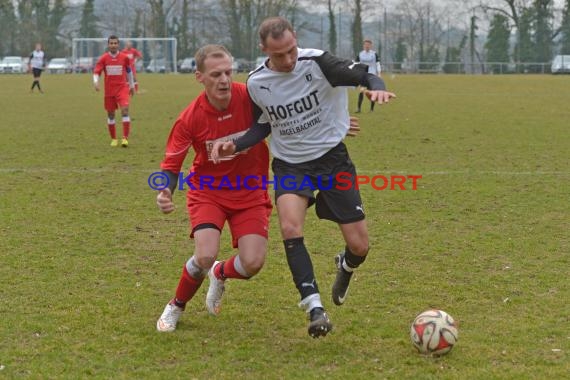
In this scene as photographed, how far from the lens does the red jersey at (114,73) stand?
14.5 m

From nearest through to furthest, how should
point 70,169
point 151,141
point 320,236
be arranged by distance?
point 320,236 → point 70,169 → point 151,141

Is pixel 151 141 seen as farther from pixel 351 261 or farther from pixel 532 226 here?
pixel 351 261

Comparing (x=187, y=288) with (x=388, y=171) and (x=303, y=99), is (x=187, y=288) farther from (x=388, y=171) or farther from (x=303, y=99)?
(x=388, y=171)

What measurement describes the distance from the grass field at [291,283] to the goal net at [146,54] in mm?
49593

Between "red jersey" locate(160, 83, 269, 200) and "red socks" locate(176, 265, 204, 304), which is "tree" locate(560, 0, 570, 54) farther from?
"red socks" locate(176, 265, 204, 304)

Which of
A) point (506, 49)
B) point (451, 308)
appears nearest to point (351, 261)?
point (451, 308)

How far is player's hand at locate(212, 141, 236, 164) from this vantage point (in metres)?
4.66

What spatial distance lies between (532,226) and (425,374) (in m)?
3.94

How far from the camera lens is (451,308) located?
5.13m

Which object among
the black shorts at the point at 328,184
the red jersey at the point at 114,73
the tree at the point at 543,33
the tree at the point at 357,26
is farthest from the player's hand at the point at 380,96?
the tree at the point at 357,26

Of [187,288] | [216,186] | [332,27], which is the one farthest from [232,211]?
[332,27]

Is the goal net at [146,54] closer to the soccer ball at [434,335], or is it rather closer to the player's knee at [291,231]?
the player's knee at [291,231]

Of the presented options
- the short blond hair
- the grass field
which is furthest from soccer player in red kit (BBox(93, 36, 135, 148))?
the short blond hair

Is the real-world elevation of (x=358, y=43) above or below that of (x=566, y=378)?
above
